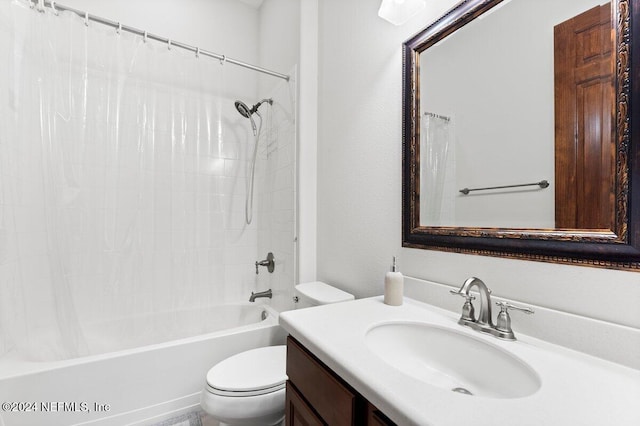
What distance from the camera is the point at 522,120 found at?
78 cm

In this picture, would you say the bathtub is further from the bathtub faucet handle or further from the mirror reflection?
the mirror reflection

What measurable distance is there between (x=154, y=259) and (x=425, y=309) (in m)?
1.48

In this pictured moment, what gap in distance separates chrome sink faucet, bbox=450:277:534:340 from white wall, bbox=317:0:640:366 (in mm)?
78

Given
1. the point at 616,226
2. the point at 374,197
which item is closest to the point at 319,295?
the point at 374,197

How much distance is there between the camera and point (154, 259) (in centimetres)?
161

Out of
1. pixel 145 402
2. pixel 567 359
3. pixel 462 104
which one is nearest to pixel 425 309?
pixel 567 359

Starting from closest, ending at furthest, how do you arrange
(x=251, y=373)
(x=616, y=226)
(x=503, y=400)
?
(x=503, y=400) < (x=616, y=226) < (x=251, y=373)

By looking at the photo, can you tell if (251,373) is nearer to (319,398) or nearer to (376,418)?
(319,398)

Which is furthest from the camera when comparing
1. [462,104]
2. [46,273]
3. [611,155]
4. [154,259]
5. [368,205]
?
[154,259]

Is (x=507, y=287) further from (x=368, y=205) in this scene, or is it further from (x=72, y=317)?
(x=72, y=317)

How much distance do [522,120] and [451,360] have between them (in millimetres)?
697

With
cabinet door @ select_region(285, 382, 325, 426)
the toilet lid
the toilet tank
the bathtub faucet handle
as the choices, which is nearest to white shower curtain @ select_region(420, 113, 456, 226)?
the toilet tank

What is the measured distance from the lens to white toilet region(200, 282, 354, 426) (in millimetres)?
1060

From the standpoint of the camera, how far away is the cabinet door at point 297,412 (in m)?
0.71
